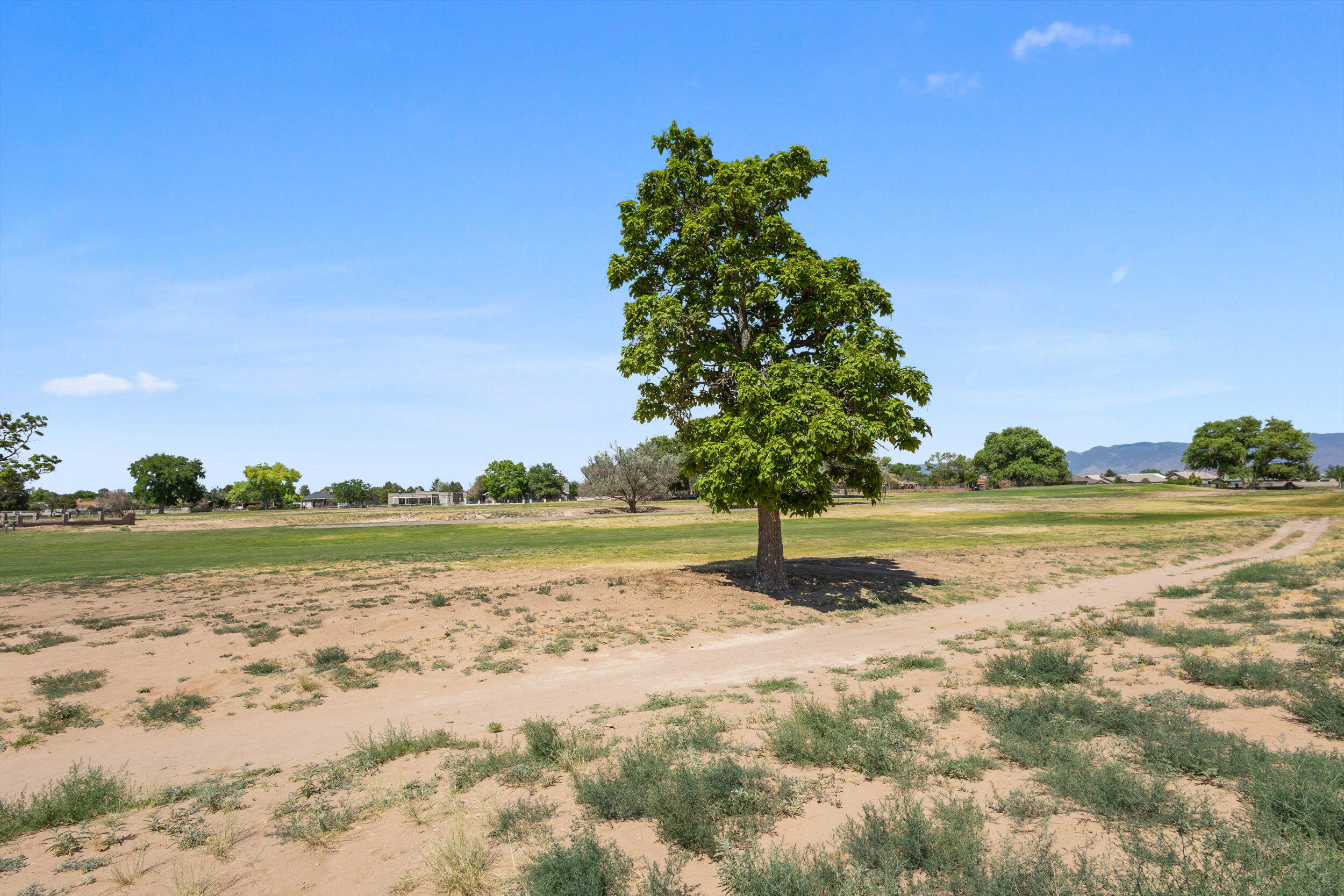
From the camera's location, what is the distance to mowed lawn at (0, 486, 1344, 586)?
3148 cm

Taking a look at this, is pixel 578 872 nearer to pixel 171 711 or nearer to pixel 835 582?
pixel 171 711

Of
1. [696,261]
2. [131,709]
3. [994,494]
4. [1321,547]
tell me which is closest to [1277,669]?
[696,261]

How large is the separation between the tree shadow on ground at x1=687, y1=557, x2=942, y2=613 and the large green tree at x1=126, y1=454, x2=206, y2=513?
17062 cm

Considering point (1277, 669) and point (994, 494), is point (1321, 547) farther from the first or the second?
point (994, 494)

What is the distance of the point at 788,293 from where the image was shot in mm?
19094

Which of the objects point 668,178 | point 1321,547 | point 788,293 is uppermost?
point 668,178

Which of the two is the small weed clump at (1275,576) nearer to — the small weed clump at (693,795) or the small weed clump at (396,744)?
the small weed clump at (693,795)

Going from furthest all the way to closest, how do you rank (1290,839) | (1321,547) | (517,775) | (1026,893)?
(1321,547) → (517,775) → (1290,839) → (1026,893)

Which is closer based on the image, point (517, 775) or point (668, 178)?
point (517, 775)

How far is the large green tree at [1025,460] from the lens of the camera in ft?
472

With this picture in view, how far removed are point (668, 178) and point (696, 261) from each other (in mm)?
3014

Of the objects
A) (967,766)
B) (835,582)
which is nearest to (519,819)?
(967,766)

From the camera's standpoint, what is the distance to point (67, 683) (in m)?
11.2

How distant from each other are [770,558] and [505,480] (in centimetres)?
14293
